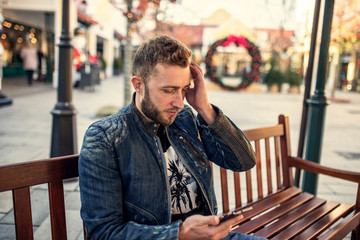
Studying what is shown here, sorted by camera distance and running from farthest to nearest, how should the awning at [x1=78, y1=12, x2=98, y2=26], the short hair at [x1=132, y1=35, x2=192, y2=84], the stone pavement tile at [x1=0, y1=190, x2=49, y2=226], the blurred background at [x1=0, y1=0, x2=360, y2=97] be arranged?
the awning at [x1=78, y1=12, x2=98, y2=26]
the blurred background at [x1=0, y1=0, x2=360, y2=97]
the stone pavement tile at [x1=0, y1=190, x2=49, y2=226]
the short hair at [x1=132, y1=35, x2=192, y2=84]

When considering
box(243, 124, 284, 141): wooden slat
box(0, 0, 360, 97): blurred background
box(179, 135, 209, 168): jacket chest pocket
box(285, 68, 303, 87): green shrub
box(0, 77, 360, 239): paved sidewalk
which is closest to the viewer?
box(179, 135, 209, 168): jacket chest pocket

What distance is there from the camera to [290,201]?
8.58ft

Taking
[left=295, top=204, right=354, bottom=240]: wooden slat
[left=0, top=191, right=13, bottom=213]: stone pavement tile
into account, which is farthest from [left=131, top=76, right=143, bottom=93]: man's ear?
[left=0, top=191, right=13, bottom=213]: stone pavement tile

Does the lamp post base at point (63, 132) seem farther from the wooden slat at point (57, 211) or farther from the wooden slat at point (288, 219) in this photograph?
the wooden slat at point (288, 219)

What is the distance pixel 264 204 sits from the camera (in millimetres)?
2518

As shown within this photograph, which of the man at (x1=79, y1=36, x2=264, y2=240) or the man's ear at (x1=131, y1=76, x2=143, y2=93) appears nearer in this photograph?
the man at (x1=79, y1=36, x2=264, y2=240)

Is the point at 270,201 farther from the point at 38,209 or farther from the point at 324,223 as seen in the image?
the point at 38,209

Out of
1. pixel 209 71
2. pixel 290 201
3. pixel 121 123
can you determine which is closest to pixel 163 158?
pixel 121 123

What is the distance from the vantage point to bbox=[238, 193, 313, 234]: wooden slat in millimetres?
2113

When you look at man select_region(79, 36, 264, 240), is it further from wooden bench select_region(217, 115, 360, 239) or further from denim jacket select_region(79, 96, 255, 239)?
wooden bench select_region(217, 115, 360, 239)

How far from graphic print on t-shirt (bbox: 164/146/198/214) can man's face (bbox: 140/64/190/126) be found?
8.2 inches

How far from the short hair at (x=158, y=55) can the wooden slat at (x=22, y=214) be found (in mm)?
750

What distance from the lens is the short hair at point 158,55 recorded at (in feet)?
4.86

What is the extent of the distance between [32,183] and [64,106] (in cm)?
237
